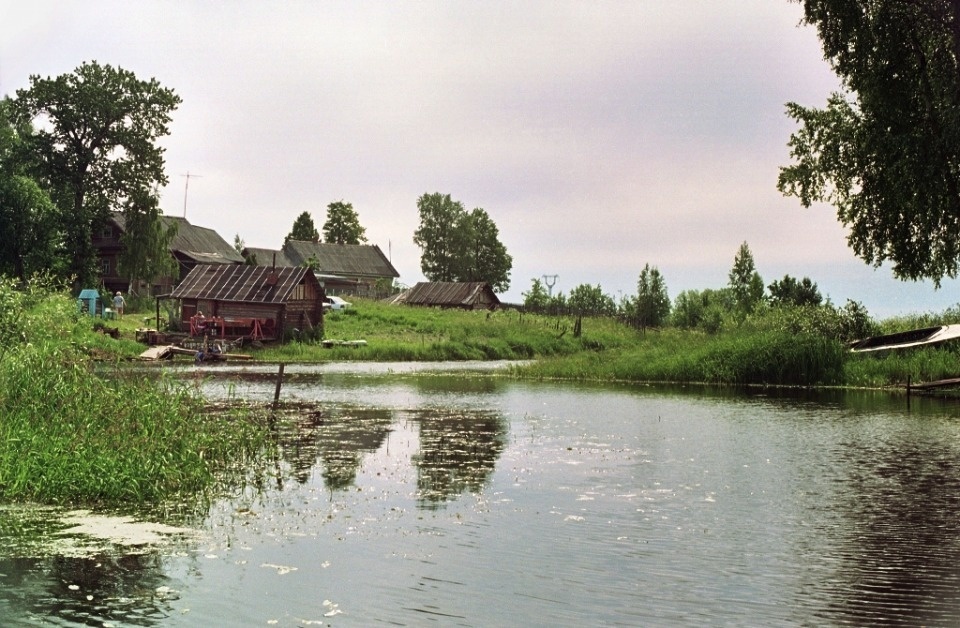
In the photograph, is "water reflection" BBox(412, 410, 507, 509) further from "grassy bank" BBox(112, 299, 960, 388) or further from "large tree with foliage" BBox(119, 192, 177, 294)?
"large tree with foliage" BBox(119, 192, 177, 294)

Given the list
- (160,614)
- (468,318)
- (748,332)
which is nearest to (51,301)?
(160,614)

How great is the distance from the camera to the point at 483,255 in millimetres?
129125

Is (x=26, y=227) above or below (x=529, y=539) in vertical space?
above

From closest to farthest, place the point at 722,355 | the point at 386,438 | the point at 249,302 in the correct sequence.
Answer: the point at 386,438 < the point at 722,355 < the point at 249,302

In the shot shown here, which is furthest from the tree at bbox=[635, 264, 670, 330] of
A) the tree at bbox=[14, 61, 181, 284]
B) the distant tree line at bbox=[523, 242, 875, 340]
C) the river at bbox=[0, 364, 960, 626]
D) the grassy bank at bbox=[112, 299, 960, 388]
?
the river at bbox=[0, 364, 960, 626]

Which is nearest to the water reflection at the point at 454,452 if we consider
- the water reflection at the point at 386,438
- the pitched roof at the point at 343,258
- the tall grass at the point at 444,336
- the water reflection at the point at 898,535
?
the water reflection at the point at 386,438

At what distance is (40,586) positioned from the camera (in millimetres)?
10461

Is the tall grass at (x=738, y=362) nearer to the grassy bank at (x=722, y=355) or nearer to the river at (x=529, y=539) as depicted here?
the grassy bank at (x=722, y=355)

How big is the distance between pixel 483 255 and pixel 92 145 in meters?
68.5

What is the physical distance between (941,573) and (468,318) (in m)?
65.2

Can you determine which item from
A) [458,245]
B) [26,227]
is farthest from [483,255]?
[26,227]

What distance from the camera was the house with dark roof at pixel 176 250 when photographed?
80.6 metres

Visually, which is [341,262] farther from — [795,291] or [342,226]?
[795,291]

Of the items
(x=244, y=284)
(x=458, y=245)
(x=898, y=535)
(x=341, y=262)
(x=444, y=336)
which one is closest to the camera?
(x=898, y=535)
